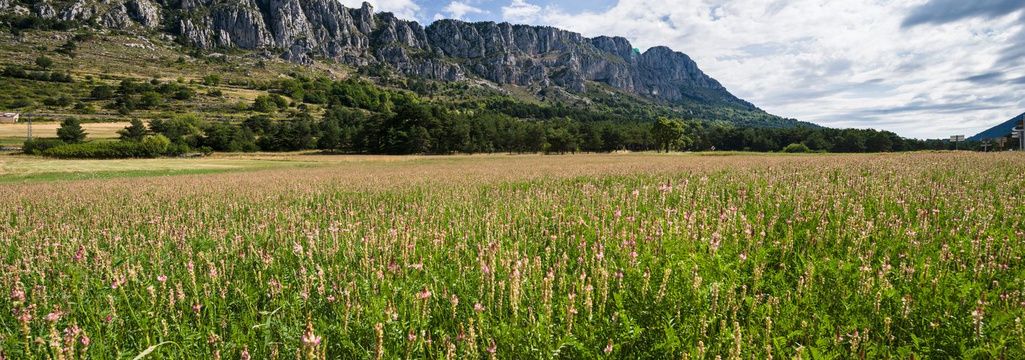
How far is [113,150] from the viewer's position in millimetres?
69000

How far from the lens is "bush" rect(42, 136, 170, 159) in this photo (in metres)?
64.1

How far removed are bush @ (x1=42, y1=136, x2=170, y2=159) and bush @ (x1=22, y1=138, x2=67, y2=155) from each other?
1.47 metres

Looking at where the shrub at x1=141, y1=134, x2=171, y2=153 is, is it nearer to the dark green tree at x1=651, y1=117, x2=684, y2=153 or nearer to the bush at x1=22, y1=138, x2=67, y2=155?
the bush at x1=22, y1=138, x2=67, y2=155

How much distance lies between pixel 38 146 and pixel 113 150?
8.41 metres

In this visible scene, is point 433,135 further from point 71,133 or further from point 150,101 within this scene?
point 150,101

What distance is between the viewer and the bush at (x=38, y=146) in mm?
64438

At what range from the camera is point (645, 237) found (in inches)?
187

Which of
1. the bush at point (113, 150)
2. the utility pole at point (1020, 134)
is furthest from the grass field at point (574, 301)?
the bush at point (113, 150)

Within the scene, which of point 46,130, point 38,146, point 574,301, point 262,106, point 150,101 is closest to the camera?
point 574,301

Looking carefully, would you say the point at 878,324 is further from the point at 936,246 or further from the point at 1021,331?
the point at 936,246

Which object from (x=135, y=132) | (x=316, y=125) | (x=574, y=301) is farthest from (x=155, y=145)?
(x=574, y=301)

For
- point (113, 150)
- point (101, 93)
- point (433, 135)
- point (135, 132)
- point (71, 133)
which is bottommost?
point (113, 150)

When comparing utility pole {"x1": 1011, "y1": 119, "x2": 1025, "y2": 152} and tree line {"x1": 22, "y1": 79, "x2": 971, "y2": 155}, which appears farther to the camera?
tree line {"x1": 22, "y1": 79, "x2": 971, "y2": 155}

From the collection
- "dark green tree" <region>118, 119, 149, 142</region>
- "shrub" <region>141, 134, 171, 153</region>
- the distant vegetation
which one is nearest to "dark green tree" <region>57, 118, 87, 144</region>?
"dark green tree" <region>118, 119, 149, 142</region>
